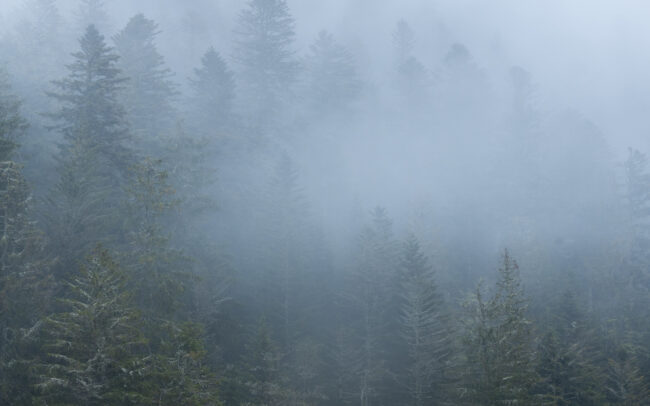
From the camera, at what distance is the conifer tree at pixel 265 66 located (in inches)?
1987

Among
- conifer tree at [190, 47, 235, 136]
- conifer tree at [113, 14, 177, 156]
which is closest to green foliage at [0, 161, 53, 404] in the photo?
conifer tree at [113, 14, 177, 156]

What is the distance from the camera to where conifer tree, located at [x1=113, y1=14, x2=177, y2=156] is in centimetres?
3781

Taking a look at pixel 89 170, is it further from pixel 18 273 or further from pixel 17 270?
pixel 18 273

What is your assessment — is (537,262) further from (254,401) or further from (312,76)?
(312,76)

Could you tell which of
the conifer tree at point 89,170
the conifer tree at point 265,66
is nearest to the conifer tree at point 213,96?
the conifer tree at point 265,66

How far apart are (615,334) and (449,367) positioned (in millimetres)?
14883

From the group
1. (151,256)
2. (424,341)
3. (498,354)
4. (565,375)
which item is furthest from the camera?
(424,341)

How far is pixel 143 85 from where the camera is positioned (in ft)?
130

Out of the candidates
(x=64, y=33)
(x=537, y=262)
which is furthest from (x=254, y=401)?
(x=64, y=33)

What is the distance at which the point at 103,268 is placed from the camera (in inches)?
641

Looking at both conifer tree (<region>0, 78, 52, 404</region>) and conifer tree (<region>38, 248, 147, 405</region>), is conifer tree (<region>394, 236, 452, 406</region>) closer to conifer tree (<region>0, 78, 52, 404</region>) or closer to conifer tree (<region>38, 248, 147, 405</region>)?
conifer tree (<region>38, 248, 147, 405</region>)

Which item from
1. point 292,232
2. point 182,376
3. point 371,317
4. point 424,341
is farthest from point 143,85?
point 182,376

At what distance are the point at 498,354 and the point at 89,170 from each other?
20564 millimetres

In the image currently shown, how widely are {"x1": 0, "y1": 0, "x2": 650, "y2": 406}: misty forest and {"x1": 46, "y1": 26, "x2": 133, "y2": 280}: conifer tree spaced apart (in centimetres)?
12
